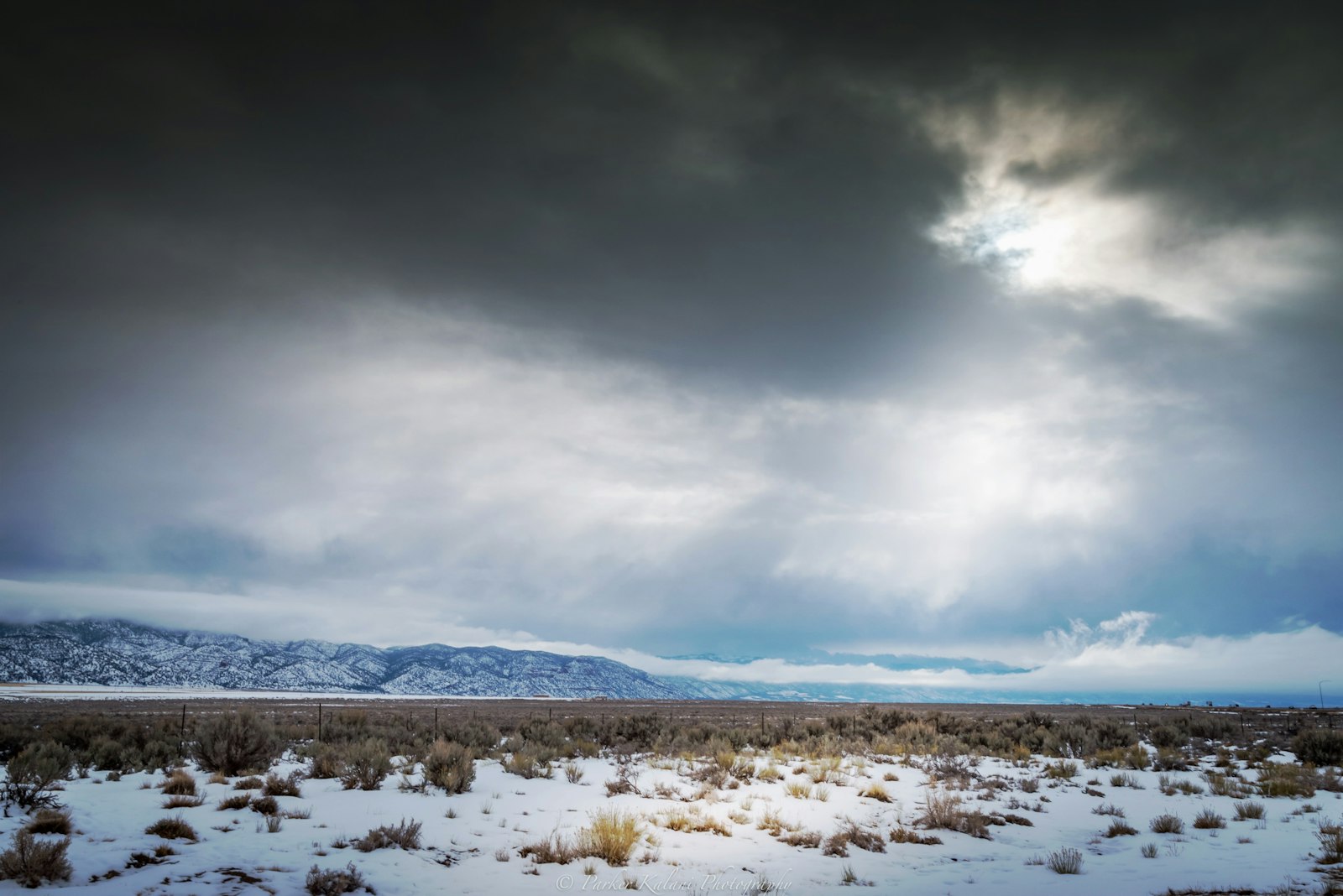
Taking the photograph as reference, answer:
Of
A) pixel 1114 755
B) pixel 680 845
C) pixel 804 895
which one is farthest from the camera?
pixel 1114 755

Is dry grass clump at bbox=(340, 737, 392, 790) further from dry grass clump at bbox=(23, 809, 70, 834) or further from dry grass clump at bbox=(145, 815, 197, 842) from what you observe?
dry grass clump at bbox=(23, 809, 70, 834)

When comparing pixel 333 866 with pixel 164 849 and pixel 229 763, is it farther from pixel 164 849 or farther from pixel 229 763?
pixel 229 763

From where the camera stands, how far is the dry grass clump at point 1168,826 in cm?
1581

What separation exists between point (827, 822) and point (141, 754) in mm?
20252

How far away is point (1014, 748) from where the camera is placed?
100 feet

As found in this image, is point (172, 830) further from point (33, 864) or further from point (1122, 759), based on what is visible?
point (1122, 759)

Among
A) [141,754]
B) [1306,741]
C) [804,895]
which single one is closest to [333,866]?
[804,895]

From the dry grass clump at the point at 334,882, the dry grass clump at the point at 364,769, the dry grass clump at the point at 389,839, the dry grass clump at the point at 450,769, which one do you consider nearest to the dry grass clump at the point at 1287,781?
the dry grass clump at the point at 450,769

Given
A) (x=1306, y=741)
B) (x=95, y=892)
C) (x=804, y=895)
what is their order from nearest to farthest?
(x=95, y=892) → (x=804, y=895) → (x=1306, y=741)

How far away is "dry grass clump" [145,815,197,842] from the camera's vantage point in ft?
41.6

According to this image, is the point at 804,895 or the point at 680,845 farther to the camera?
the point at 680,845

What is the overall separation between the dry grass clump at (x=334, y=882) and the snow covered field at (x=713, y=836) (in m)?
0.25

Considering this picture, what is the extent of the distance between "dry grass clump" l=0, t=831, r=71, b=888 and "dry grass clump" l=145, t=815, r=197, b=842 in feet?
7.98

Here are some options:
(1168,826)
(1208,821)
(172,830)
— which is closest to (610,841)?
(172,830)
